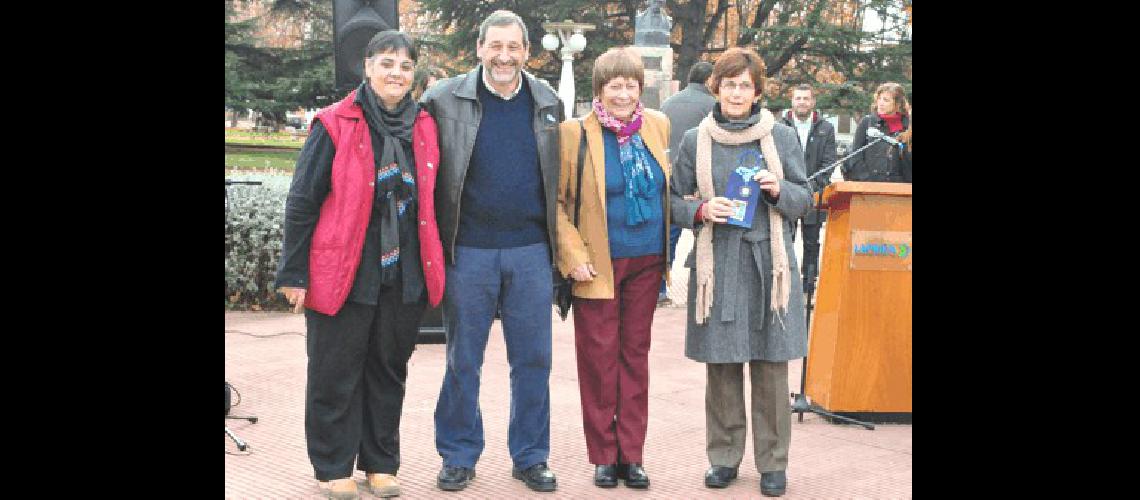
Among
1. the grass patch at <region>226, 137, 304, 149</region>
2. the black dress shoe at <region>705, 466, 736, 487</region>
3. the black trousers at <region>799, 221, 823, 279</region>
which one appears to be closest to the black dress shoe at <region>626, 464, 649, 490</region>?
the black dress shoe at <region>705, 466, 736, 487</region>

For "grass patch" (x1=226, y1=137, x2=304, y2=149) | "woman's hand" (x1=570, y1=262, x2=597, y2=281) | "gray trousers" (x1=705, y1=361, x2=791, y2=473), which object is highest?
"grass patch" (x1=226, y1=137, x2=304, y2=149)

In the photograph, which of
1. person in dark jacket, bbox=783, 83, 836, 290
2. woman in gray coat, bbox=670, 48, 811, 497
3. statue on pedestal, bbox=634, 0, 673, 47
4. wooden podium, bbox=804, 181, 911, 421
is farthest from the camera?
statue on pedestal, bbox=634, 0, 673, 47

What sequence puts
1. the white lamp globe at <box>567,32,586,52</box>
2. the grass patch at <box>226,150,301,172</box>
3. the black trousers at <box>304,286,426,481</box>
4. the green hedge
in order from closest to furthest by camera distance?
the black trousers at <box>304,286,426,481</box>, the green hedge, the white lamp globe at <box>567,32,586,52</box>, the grass patch at <box>226,150,301,172</box>

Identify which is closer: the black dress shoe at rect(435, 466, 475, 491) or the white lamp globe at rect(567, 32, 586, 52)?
the black dress shoe at rect(435, 466, 475, 491)

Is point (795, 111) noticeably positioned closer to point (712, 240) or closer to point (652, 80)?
point (712, 240)

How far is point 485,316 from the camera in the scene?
5.06m

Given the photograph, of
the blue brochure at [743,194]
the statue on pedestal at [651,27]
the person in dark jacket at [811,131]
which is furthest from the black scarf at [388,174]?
the statue on pedestal at [651,27]

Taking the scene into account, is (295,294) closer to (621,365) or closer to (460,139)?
(460,139)

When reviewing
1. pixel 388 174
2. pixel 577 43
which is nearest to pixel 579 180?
pixel 388 174

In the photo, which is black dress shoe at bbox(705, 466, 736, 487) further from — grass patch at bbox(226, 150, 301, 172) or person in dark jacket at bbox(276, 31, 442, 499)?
grass patch at bbox(226, 150, 301, 172)

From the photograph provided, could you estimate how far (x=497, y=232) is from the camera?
4977mm

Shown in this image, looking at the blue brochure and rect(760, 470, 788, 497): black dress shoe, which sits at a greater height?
the blue brochure

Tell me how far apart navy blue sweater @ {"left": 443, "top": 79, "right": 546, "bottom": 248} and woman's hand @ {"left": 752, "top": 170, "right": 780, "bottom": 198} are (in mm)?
919

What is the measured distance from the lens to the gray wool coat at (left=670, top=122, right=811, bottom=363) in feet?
16.6
